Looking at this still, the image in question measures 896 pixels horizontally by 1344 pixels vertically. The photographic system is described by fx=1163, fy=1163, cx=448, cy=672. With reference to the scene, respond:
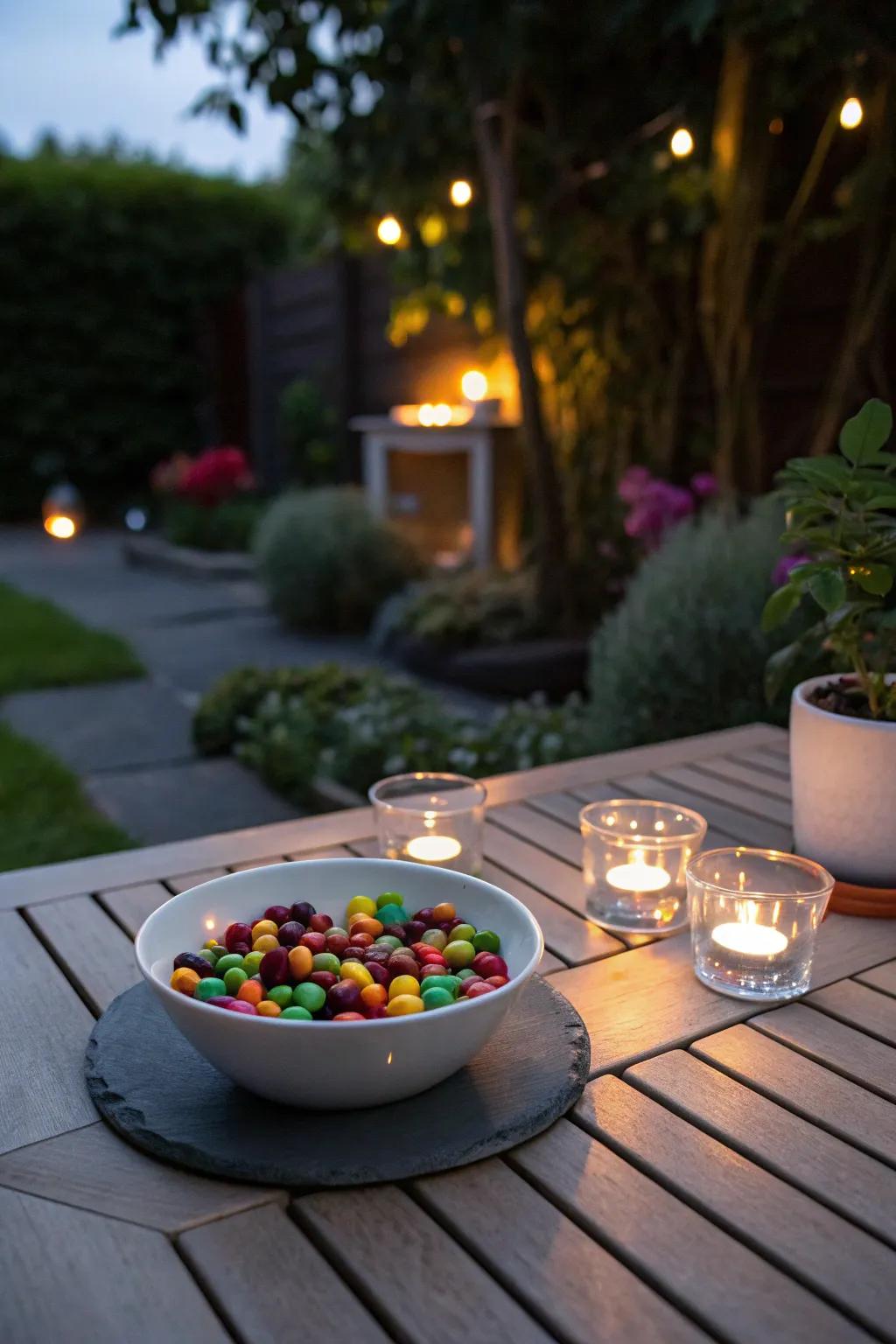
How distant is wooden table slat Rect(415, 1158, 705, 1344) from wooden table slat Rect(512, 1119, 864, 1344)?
0.01m

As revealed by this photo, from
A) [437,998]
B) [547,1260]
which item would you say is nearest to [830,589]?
[437,998]

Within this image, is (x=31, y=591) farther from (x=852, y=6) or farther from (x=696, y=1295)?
(x=696, y=1295)

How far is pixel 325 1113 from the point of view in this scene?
0.82m

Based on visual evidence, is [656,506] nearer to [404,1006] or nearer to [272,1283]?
[404,1006]

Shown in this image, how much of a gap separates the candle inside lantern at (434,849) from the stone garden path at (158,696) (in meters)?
1.43

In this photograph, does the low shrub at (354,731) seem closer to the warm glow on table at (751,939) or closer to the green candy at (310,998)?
the warm glow on table at (751,939)

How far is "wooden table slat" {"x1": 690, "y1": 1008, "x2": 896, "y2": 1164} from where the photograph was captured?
2.69 feet

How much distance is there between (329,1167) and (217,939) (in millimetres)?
239

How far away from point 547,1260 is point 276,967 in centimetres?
27

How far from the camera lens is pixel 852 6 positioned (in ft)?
9.09

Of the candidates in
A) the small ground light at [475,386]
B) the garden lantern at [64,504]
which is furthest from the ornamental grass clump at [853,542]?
the garden lantern at [64,504]

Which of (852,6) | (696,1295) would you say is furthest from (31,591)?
(696,1295)

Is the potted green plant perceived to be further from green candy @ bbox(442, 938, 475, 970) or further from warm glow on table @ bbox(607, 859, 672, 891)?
green candy @ bbox(442, 938, 475, 970)

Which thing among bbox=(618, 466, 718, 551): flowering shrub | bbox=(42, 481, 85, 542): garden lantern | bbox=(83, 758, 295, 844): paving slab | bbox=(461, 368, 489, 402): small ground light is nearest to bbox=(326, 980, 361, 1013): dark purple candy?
bbox=(83, 758, 295, 844): paving slab
